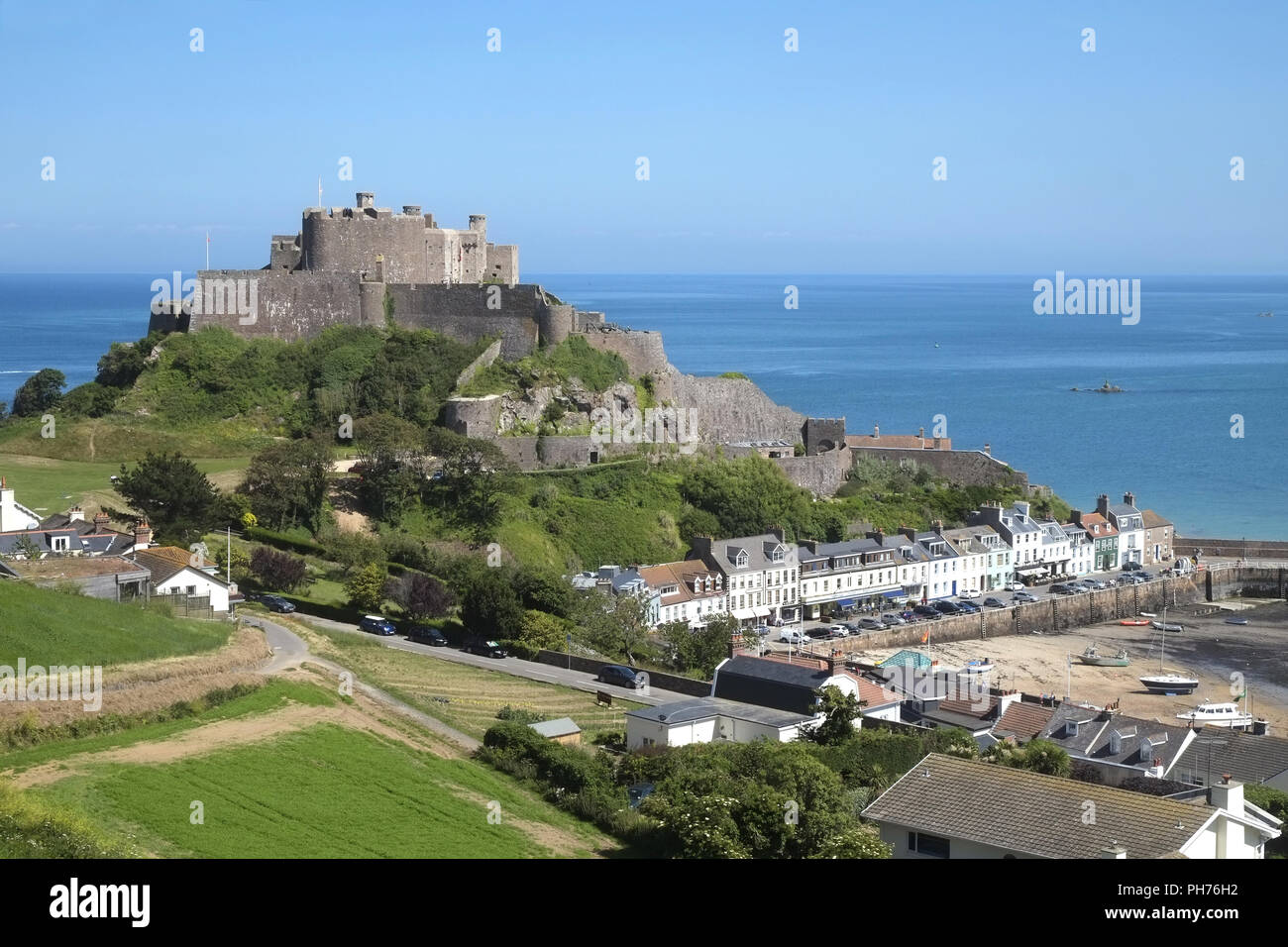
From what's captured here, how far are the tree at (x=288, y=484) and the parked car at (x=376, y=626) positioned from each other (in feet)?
17.4

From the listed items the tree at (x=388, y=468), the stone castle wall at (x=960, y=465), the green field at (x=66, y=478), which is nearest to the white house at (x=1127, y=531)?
the stone castle wall at (x=960, y=465)

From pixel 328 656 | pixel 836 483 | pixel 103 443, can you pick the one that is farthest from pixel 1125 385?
pixel 328 656

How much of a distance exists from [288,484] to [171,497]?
4241mm

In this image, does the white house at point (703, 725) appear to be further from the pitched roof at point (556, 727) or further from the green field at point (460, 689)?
the green field at point (460, 689)

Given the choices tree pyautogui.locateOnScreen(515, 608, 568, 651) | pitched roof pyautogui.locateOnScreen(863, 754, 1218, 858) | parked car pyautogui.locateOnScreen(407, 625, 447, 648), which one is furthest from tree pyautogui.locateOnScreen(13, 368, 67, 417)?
pitched roof pyautogui.locateOnScreen(863, 754, 1218, 858)

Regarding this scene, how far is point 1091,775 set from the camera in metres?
21.4

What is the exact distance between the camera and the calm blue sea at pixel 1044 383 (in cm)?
7294

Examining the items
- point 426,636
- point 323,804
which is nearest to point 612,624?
point 426,636

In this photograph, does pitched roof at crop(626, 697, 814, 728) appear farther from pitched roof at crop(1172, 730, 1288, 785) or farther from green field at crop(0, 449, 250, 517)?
green field at crop(0, 449, 250, 517)

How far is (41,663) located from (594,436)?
25059 millimetres

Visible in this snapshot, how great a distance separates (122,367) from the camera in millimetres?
44469

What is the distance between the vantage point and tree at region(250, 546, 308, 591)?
32.7m

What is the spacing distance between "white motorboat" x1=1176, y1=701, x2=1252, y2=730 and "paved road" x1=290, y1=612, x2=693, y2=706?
10925 millimetres

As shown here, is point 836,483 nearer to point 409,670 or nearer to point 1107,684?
point 1107,684
